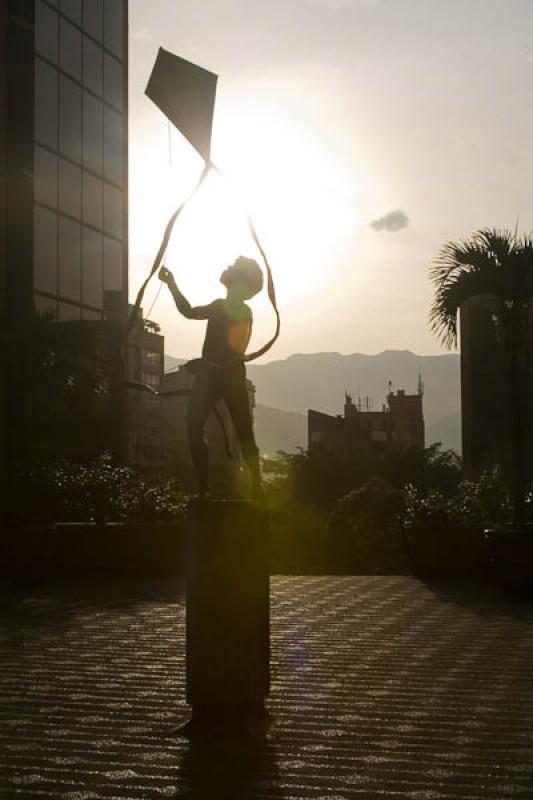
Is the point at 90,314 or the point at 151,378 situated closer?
the point at 90,314

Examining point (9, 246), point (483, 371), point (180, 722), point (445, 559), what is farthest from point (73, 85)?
point (180, 722)

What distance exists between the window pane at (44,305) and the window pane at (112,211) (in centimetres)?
433

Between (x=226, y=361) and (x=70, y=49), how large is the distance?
27.0 meters

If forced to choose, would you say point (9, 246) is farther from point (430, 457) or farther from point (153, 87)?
point (430, 457)

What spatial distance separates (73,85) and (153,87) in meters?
25.8

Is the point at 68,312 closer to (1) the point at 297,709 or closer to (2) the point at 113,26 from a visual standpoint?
(2) the point at 113,26

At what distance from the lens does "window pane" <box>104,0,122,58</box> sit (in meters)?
34.3

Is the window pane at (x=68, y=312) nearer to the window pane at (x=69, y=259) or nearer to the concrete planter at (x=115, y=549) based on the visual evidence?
the window pane at (x=69, y=259)

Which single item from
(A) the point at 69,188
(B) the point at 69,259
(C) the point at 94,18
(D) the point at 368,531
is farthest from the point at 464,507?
(C) the point at 94,18

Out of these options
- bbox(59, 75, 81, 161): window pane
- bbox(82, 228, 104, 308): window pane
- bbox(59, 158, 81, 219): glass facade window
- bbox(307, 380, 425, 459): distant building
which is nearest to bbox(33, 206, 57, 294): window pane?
bbox(59, 158, 81, 219): glass facade window

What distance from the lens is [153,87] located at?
295 inches

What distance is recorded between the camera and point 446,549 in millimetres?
15648

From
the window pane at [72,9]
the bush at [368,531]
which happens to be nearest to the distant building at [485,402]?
the bush at [368,531]

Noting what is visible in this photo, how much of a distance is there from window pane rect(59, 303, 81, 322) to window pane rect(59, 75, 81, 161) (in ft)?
13.6
